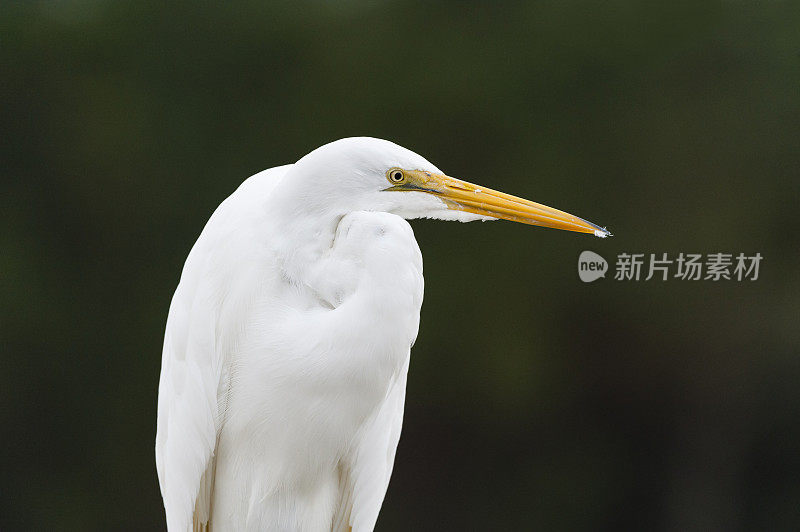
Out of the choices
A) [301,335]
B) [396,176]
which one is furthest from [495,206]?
[301,335]

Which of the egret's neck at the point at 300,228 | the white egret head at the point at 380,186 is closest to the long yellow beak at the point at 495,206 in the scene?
the white egret head at the point at 380,186

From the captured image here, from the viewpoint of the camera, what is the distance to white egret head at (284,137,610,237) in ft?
2.64

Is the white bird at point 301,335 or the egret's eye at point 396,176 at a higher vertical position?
the egret's eye at point 396,176

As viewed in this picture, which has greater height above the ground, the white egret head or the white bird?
the white egret head

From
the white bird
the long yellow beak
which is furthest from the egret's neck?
the long yellow beak

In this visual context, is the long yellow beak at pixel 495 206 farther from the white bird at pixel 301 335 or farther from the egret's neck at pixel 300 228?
the egret's neck at pixel 300 228

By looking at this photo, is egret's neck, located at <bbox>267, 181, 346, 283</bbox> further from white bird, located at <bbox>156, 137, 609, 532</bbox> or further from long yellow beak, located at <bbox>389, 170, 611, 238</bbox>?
long yellow beak, located at <bbox>389, 170, 611, 238</bbox>

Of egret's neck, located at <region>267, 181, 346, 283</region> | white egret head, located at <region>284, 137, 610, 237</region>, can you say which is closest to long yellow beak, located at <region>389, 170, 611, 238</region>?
white egret head, located at <region>284, 137, 610, 237</region>

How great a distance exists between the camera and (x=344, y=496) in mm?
981

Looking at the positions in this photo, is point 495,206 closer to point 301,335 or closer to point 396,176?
point 396,176

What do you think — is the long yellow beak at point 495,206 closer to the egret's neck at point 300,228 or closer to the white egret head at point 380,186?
the white egret head at point 380,186

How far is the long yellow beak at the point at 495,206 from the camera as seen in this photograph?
0.84 metres

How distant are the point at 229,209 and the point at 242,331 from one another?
5.6 inches

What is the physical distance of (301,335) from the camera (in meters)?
0.84
